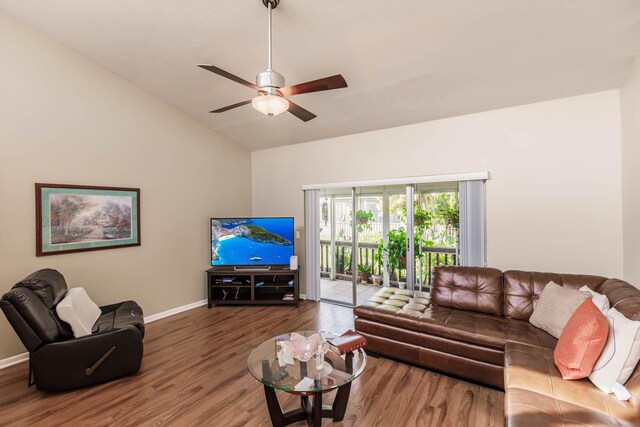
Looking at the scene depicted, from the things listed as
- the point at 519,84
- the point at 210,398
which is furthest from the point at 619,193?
the point at 210,398

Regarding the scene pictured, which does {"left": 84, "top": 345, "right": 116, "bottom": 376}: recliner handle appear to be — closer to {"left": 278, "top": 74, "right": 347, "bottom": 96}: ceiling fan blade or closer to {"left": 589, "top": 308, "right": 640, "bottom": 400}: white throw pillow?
{"left": 278, "top": 74, "right": 347, "bottom": 96}: ceiling fan blade

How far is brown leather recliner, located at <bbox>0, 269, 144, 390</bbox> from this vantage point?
2.29m

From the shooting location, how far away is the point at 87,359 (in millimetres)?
2455

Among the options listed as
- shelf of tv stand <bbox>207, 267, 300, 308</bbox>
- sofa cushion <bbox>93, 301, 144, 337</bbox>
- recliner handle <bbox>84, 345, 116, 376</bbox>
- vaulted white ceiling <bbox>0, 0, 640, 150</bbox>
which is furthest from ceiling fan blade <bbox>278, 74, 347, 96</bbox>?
shelf of tv stand <bbox>207, 267, 300, 308</bbox>

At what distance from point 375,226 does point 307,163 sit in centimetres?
153

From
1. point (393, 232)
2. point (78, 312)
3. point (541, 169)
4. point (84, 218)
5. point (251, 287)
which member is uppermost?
point (541, 169)

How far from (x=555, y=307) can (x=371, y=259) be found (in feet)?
9.70

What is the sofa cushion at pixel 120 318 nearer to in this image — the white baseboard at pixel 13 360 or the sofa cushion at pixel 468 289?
the white baseboard at pixel 13 360

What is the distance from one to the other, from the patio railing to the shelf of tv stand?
1.09 meters

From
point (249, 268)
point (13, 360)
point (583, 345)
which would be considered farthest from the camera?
point (249, 268)

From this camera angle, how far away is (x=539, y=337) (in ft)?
7.67

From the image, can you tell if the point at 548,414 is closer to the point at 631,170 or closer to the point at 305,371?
the point at 305,371

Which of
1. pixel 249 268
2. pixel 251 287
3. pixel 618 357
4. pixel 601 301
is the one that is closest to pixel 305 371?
pixel 618 357

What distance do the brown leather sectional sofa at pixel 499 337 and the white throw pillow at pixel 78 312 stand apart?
101 inches
